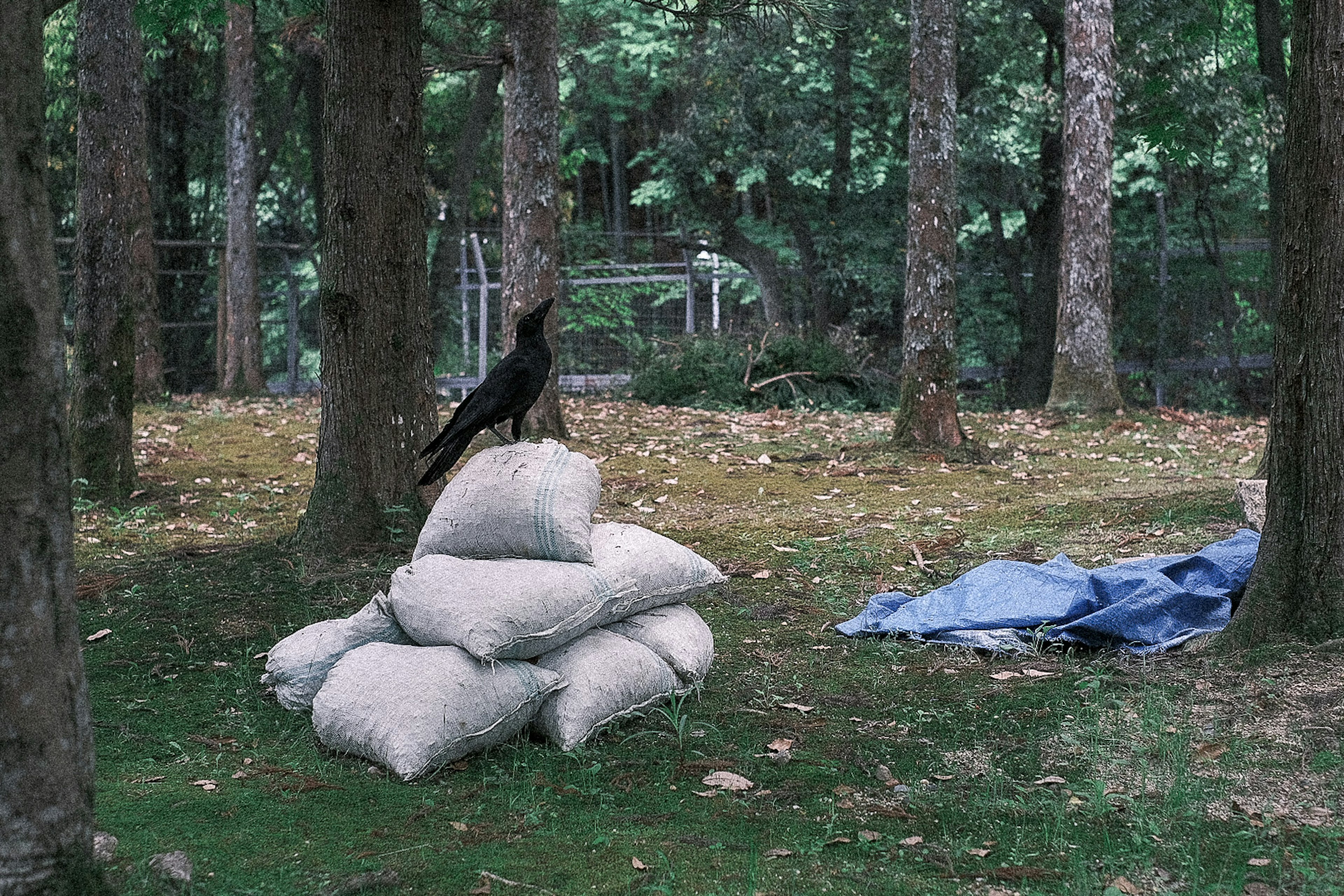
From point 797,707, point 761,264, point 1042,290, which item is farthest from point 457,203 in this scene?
point 797,707

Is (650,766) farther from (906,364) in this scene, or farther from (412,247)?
(906,364)

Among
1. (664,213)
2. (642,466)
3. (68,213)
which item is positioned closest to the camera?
Answer: (642,466)

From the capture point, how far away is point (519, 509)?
12.6 ft

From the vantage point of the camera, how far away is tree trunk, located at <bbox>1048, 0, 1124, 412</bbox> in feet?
38.7

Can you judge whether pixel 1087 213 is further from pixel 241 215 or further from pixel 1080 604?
pixel 241 215

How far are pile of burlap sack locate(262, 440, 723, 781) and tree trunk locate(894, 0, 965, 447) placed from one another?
5.20 meters

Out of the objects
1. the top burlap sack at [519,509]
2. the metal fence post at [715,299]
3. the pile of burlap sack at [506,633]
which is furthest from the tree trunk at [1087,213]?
the top burlap sack at [519,509]

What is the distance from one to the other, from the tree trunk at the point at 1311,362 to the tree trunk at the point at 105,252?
242 inches

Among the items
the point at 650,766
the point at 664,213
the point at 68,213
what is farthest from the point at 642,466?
the point at 664,213

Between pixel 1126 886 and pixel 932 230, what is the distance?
7.00 metres

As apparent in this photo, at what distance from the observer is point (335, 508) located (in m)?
5.66

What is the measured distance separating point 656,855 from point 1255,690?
2.13 metres

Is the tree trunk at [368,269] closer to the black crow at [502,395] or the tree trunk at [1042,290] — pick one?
the black crow at [502,395]

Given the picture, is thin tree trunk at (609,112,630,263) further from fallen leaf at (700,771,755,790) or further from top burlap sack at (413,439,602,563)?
fallen leaf at (700,771,755,790)
